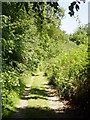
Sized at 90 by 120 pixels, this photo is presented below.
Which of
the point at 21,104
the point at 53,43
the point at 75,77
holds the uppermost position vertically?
the point at 53,43

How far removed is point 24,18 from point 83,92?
5.26 metres

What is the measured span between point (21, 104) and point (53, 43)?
1688 centimetres

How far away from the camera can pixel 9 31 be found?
946cm

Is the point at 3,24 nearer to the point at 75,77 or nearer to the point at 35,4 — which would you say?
the point at 35,4

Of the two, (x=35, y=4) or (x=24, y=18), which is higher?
(x=24, y=18)

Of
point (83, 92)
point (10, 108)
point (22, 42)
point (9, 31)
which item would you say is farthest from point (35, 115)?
point (22, 42)

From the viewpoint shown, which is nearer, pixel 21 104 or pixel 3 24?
pixel 3 24

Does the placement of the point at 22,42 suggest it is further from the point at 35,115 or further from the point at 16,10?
the point at 35,115

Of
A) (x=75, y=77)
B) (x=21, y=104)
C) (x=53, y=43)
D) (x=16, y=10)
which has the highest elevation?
(x=53, y=43)

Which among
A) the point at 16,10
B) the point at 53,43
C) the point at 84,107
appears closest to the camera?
the point at 84,107

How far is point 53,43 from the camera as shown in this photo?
27016 millimetres

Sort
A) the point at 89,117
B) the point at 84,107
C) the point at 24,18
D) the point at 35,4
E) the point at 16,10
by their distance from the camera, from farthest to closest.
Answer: the point at 24,18, the point at 16,10, the point at 84,107, the point at 89,117, the point at 35,4

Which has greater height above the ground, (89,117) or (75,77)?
(75,77)

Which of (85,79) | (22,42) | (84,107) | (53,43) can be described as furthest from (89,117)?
(53,43)
